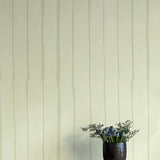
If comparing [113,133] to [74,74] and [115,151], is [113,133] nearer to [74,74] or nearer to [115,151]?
[115,151]

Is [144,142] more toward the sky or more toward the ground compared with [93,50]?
more toward the ground

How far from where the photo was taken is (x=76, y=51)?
2.03 meters

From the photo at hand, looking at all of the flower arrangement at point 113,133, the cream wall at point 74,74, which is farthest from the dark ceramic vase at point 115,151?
the cream wall at point 74,74

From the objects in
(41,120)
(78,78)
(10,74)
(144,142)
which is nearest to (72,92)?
(78,78)

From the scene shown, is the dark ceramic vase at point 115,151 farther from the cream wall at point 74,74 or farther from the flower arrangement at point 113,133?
the cream wall at point 74,74

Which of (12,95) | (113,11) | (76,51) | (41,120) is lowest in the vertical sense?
(41,120)

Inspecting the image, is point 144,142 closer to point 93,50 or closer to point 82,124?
point 82,124

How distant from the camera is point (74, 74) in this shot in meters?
2.02

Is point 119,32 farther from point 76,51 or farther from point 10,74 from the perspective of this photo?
point 10,74

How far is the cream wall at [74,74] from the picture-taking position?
1972 mm

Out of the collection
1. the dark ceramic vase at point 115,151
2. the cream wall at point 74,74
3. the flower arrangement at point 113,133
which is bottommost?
the dark ceramic vase at point 115,151

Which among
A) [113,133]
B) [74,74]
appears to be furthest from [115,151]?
[74,74]

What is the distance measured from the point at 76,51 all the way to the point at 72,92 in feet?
0.79

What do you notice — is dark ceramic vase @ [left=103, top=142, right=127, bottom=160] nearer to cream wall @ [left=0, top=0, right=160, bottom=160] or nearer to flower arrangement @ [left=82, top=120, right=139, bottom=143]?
flower arrangement @ [left=82, top=120, right=139, bottom=143]
